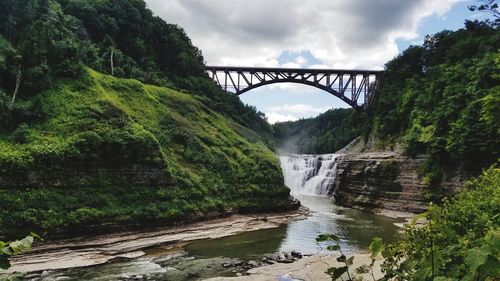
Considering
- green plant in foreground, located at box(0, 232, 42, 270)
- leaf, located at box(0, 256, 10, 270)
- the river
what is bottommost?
the river

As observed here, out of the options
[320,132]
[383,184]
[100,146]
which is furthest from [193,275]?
[320,132]

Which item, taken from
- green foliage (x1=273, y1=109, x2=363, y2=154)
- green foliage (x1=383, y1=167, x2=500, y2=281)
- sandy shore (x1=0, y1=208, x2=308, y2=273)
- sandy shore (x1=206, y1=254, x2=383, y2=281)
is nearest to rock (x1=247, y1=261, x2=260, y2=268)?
sandy shore (x1=206, y1=254, x2=383, y2=281)

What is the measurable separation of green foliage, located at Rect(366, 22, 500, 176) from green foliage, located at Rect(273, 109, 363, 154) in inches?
857

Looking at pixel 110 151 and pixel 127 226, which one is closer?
pixel 127 226

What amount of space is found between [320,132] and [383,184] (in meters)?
85.5

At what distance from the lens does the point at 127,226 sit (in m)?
25.7

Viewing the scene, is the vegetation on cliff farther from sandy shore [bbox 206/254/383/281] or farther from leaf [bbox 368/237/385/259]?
leaf [bbox 368/237/385/259]

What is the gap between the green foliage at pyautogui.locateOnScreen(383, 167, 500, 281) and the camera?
3.40 metres

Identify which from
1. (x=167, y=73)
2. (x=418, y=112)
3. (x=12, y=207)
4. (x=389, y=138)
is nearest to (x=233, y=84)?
(x=167, y=73)

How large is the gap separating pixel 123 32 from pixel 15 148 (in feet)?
119

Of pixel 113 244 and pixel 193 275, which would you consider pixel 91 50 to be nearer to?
pixel 113 244

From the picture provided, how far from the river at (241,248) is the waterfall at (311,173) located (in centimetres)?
1011

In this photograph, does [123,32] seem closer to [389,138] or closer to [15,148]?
[15,148]

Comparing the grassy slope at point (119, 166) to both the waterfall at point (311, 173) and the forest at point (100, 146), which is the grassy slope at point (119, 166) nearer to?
the forest at point (100, 146)
